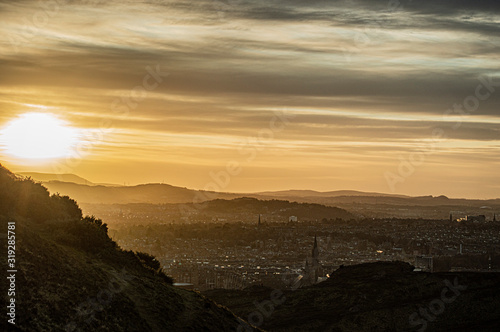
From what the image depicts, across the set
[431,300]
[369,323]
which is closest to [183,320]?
[369,323]

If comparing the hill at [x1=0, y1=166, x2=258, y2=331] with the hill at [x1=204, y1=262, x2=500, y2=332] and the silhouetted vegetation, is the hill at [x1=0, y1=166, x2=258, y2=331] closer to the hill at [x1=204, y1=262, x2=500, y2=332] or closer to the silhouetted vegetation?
the silhouetted vegetation

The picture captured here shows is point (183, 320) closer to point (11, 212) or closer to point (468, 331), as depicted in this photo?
point (11, 212)

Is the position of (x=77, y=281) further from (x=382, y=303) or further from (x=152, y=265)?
(x=382, y=303)

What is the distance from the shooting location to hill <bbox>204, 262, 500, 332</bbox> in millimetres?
77000

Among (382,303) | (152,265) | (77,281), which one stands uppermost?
(152,265)

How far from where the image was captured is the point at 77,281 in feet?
107

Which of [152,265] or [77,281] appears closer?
[77,281]

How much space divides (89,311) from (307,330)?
46.9 meters

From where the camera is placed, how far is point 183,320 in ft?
117

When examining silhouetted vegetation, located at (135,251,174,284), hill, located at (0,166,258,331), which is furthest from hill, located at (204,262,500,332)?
hill, located at (0,166,258,331)

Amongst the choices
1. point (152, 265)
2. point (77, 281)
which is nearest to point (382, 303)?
point (152, 265)

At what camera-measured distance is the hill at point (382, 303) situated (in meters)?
77.0

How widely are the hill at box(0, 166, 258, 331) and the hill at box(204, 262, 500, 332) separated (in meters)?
37.9

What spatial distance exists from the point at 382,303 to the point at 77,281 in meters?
62.1
